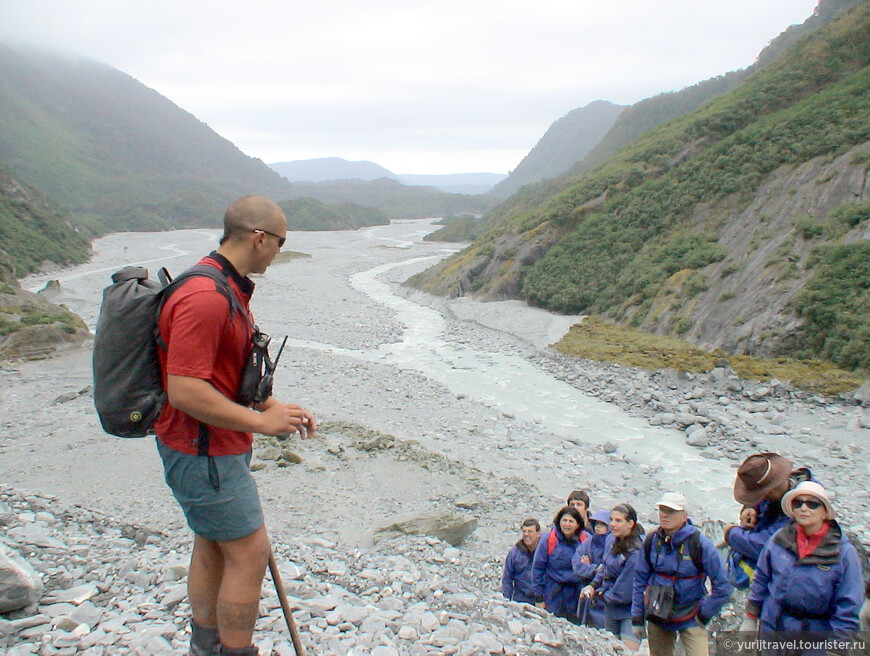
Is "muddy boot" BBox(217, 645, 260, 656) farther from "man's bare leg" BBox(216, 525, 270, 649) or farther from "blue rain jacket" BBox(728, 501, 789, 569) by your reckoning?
"blue rain jacket" BBox(728, 501, 789, 569)

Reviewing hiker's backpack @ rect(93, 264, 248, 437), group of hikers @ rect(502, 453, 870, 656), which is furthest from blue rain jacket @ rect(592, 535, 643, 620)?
hiker's backpack @ rect(93, 264, 248, 437)

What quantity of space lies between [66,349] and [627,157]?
31431 millimetres

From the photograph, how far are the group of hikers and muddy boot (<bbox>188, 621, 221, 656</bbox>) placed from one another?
2808mm

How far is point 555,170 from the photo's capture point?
574 ft

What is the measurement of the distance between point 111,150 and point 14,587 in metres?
169

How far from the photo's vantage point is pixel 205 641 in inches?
109

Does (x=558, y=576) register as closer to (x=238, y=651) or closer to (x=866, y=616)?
(x=866, y=616)

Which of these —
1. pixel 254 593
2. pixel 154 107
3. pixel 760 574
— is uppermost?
pixel 154 107

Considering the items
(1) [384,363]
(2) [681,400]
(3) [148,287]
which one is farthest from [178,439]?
(1) [384,363]

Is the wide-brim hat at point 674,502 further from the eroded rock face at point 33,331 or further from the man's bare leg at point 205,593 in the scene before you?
the eroded rock face at point 33,331

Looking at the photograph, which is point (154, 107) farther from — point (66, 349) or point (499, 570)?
point (499, 570)

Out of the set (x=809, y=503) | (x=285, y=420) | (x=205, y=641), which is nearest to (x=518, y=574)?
(x=809, y=503)

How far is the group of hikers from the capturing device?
3436mm

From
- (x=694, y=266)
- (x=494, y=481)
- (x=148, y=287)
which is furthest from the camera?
(x=694, y=266)
